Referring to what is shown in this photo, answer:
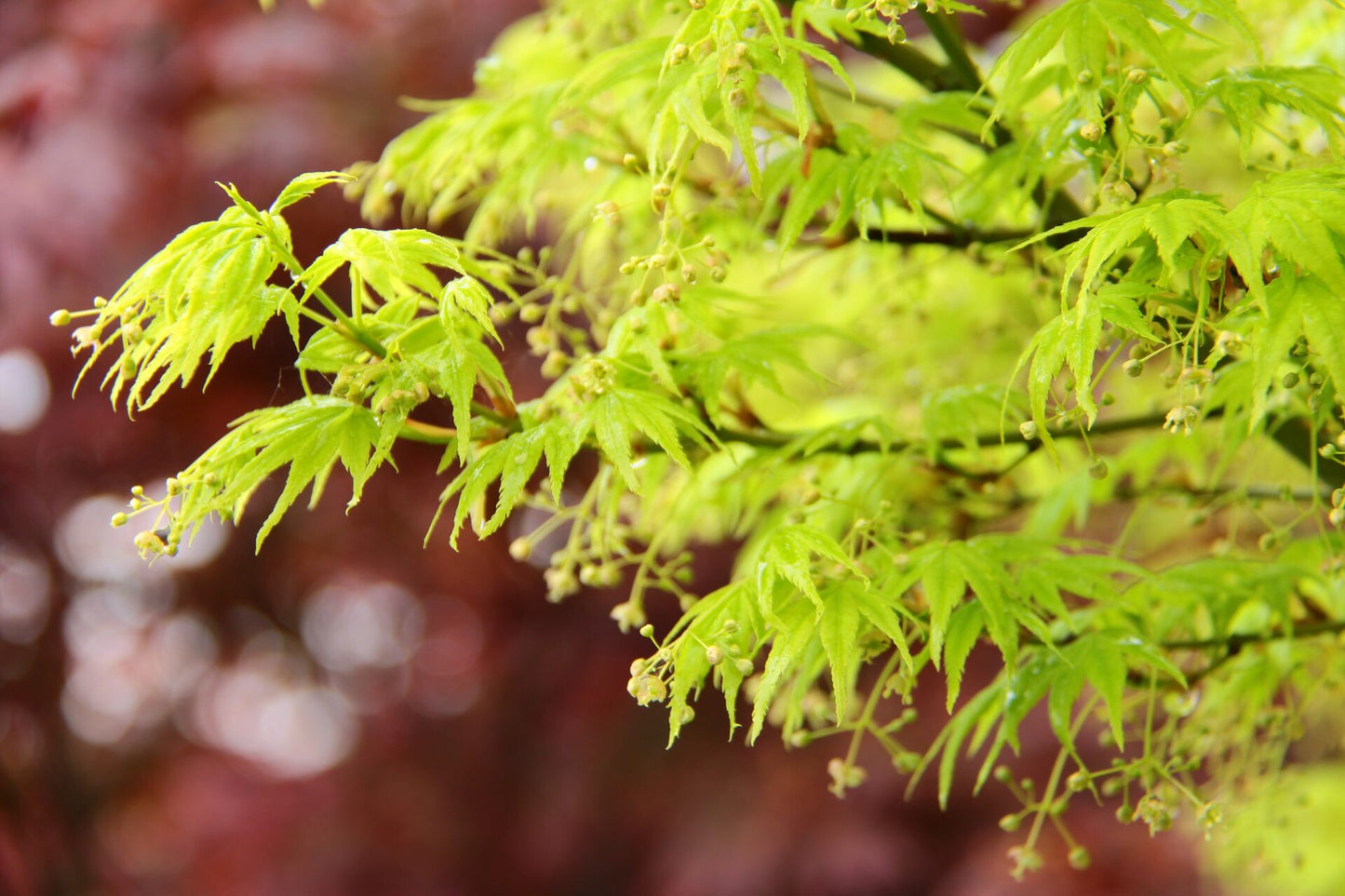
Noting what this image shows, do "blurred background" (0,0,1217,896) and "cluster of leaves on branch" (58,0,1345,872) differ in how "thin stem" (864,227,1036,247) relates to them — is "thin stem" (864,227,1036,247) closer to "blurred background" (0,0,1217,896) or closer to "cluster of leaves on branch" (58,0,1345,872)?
"cluster of leaves on branch" (58,0,1345,872)

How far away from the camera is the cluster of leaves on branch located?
0.76 m

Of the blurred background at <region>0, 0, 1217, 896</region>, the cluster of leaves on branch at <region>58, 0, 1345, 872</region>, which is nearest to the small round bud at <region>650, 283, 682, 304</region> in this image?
the cluster of leaves on branch at <region>58, 0, 1345, 872</region>

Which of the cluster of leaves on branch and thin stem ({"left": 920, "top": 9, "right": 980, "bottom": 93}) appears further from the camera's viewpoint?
thin stem ({"left": 920, "top": 9, "right": 980, "bottom": 93})

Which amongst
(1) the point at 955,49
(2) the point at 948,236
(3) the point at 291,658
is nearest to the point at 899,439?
(2) the point at 948,236

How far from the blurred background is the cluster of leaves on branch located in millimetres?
709

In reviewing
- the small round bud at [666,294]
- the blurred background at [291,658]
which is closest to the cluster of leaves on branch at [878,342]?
the small round bud at [666,294]

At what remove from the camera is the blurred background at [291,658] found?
1.88m

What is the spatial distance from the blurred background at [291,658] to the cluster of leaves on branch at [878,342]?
2.32 feet

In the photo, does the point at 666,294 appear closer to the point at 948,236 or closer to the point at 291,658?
the point at 948,236

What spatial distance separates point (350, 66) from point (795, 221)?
1420 mm

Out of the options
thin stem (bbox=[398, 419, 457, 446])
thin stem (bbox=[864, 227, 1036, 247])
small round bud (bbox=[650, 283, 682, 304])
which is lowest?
thin stem (bbox=[398, 419, 457, 446])

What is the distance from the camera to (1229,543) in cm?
130

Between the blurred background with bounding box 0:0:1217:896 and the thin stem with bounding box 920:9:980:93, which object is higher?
the thin stem with bounding box 920:9:980:93

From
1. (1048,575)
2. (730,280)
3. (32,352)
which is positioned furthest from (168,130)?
(1048,575)
